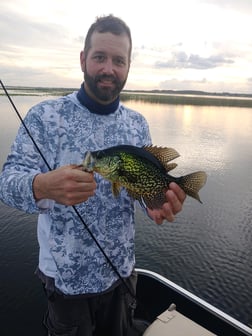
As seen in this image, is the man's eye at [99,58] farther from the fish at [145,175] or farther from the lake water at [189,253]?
the lake water at [189,253]

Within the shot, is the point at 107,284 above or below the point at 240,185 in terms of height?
above

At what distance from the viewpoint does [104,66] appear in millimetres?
3238

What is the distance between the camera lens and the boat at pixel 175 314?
442 cm

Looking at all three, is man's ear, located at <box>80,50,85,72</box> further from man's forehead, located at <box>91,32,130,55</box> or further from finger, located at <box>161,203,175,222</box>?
finger, located at <box>161,203,175,222</box>

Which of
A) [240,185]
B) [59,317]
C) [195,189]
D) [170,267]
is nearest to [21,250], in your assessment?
[170,267]

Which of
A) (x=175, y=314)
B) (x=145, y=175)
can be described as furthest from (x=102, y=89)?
(x=175, y=314)

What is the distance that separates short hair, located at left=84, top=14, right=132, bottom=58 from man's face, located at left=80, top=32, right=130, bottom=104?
0.04 meters

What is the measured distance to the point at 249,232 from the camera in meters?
14.5

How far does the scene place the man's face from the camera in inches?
127

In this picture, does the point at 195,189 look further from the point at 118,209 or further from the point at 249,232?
the point at 249,232

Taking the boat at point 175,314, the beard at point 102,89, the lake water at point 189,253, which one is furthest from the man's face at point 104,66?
the lake water at point 189,253

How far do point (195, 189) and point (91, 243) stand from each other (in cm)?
113

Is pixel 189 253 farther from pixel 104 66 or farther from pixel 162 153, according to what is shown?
pixel 104 66

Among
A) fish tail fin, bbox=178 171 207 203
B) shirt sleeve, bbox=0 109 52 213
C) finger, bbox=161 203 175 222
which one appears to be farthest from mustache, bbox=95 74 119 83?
finger, bbox=161 203 175 222
